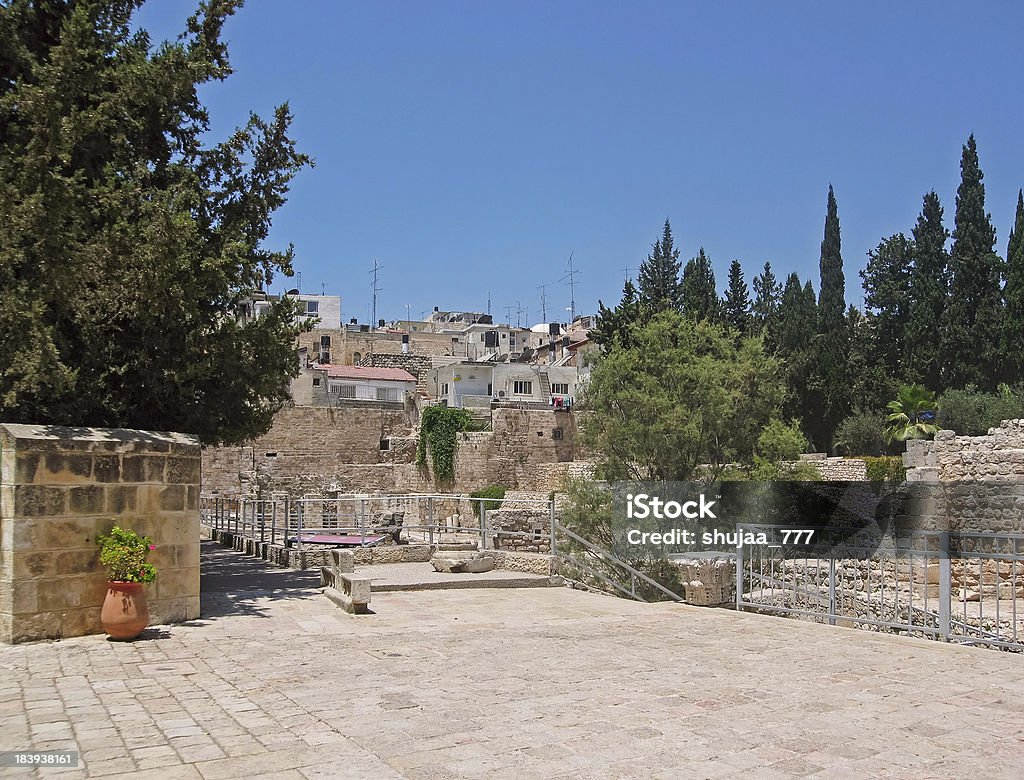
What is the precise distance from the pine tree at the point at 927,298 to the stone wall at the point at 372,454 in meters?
17.8

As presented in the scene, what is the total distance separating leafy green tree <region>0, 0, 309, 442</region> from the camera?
9477 millimetres

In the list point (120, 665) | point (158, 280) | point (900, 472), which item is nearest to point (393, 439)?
point (900, 472)

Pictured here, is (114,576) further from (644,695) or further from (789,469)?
(789,469)

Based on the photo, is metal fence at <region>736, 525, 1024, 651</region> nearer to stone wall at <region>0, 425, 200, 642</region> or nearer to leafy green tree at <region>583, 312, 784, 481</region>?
stone wall at <region>0, 425, 200, 642</region>

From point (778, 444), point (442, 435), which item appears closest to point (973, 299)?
point (778, 444)

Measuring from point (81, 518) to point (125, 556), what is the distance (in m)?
0.57

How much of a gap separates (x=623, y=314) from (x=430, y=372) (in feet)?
62.8

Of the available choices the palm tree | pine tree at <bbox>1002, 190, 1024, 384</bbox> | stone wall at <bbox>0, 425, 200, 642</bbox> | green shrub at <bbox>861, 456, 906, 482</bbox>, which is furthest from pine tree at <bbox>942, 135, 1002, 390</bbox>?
stone wall at <bbox>0, 425, 200, 642</bbox>

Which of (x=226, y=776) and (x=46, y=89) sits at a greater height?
(x=46, y=89)

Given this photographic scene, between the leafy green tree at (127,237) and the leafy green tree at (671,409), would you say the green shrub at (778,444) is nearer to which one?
the leafy green tree at (671,409)

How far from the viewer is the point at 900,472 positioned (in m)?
33.5

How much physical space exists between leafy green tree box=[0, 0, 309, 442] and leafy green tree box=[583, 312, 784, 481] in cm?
1286

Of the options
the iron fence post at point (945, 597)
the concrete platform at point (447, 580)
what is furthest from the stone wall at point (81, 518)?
the iron fence post at point (945, 597)

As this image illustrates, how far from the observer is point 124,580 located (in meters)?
8.11
